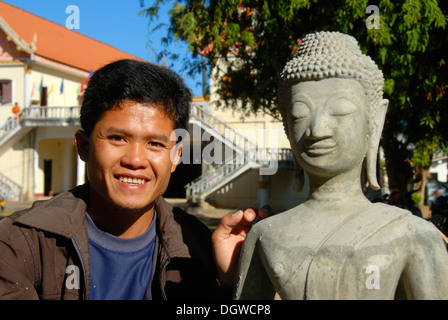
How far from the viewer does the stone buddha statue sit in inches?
65.2

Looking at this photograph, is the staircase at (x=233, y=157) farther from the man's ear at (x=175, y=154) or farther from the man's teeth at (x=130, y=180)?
the man's teeth at (x=130, y=180)

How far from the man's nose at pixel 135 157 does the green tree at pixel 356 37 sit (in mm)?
4096

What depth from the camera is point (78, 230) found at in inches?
83.8

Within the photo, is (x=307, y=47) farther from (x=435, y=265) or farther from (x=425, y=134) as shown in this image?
(x=425, y=134)

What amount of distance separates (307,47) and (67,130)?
18.6 m

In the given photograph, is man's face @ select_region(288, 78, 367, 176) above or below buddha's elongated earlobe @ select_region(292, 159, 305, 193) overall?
above

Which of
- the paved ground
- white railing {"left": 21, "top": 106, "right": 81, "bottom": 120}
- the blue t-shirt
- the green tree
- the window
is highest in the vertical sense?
the window

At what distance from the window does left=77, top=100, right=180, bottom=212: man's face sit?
64.3 feet

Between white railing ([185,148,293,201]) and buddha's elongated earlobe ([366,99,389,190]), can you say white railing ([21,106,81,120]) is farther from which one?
buddha's elongated earlobe ([366,99,389,190])

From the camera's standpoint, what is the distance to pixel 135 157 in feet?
6.88

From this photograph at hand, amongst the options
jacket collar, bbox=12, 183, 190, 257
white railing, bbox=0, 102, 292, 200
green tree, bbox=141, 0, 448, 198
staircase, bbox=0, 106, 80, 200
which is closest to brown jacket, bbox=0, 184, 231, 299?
jacket collar, bbox=12, 183, 190, 257

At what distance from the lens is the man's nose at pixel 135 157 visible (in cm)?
209

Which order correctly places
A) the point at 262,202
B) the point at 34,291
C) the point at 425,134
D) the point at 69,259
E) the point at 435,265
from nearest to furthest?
the point at 435,265
the point at 34,291
the point at 69,259
the point at 425,134
the point at 262,202
